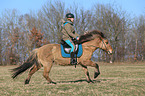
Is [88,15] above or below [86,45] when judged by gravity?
above

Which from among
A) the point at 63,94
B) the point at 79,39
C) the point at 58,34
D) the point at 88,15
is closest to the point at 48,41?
the point at 58,34

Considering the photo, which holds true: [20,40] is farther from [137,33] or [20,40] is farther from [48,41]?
[137,33]

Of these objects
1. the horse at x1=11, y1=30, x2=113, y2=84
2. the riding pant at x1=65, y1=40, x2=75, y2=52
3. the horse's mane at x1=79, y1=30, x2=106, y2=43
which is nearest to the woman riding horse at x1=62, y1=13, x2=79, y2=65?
the riding pant at x1=65, y1=40, x2=75, y2=52

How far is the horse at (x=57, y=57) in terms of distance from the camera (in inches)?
362

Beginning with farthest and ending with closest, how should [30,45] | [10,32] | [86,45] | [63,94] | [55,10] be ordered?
[10,32]
[55,10]
[30,45]
[86,45]
[63,94]

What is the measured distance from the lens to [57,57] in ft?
30.2

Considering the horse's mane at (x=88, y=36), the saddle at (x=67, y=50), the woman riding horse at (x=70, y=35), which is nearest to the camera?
the woman riding horse at (x=70, y=35)

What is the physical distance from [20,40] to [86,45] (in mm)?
43199

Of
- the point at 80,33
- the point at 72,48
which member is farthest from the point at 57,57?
the point at 80,33

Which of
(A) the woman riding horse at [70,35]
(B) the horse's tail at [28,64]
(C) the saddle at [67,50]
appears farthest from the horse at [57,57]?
(A) the woman riding horse at [70,35]

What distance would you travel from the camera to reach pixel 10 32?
177 feet

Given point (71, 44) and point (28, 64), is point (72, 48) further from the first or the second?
point (28, 64)

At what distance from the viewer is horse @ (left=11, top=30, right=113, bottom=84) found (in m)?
9.20

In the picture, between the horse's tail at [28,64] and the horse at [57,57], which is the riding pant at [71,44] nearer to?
the horse at [57,57]
